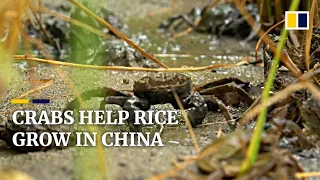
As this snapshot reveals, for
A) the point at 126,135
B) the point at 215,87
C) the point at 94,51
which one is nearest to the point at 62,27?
the point at 94,51

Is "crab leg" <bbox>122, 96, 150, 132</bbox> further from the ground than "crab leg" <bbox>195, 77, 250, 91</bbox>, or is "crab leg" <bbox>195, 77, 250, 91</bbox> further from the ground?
"crab leg" <bbox>195, 77, 250, 91</bbox>

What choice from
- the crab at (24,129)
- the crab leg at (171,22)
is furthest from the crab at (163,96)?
the crab leg at (171,22)

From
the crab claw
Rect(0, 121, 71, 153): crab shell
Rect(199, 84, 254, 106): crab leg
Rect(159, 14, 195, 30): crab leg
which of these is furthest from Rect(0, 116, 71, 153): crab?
Rect(159, 14, 195, 30): crab leg

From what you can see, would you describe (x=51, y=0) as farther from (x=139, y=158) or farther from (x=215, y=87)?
(x=139, y=158)

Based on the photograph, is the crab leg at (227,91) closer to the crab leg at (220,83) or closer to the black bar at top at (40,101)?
the crab leg at (220,83)

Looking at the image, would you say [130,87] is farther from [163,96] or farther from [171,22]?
[171,22]

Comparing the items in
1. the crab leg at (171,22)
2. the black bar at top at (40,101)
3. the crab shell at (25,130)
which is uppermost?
the crab leg at (171,22)

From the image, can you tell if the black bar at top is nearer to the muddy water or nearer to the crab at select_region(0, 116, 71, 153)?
the muddy water
